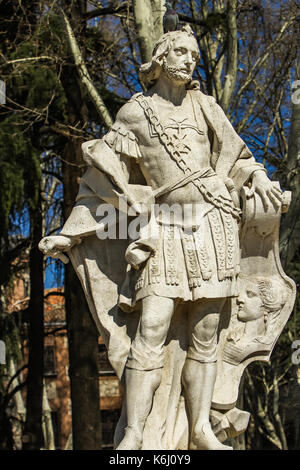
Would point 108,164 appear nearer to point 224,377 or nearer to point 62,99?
point 224,377

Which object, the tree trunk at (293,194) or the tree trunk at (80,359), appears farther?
the tree trunk at (80,359)

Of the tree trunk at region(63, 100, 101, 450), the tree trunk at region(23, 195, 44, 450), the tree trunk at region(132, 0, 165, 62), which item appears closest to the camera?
the tree trunk at region(132, 0, 165, 62)

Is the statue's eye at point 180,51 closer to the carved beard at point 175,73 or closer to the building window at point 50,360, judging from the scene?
the carved beard at point 175,73

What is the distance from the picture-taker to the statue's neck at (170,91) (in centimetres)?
662

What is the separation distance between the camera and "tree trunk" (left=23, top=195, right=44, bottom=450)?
1541 cm

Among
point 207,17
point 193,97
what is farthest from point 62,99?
point 193,97

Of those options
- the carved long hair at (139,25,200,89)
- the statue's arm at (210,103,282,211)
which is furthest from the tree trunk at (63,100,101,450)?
the statue's arm at (210,103,282,211)

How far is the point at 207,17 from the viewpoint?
1282cm

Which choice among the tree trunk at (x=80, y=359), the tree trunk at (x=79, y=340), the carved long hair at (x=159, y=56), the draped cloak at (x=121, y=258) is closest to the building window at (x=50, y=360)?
the tree trunk at (x=79, y=340)

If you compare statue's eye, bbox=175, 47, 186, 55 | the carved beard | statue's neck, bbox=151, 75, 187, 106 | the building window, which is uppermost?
statue's eye, bbox=175, 47, 186, 55

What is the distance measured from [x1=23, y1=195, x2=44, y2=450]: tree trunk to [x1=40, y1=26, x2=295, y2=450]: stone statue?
8.86 meters

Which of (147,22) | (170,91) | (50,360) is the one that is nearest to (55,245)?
(170,91)

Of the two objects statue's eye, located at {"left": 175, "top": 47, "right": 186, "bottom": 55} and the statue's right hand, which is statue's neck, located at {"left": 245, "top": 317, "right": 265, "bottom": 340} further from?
statue's eye, located at {"left": 175, "top": 47, "right": 186, "bottom": 55}
